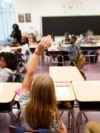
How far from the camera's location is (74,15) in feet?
31.8

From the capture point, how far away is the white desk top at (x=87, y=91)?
2459 mm

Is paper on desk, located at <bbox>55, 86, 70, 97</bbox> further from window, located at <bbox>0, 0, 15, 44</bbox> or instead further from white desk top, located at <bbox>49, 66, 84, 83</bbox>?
window, located at <bbox>0, 0, 15, 44</bbox>

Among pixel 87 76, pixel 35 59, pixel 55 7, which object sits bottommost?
pixel 87 76

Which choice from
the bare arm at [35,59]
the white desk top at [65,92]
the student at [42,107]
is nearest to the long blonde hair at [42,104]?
the student at [42,107]

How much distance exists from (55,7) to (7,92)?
7.46 m

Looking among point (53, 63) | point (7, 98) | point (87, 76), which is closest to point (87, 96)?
point (7, 98)

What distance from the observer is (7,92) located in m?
2.70

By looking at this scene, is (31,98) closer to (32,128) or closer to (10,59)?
(32,128)

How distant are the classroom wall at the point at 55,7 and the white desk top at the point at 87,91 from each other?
7.14 meters

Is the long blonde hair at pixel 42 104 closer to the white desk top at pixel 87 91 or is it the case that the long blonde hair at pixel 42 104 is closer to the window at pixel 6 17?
the white desk top at pixel 87 91

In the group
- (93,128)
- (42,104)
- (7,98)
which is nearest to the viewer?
(42,104)

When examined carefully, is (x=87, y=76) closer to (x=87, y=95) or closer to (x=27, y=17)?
(x=87, y=95)

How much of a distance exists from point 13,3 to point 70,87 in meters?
7.55

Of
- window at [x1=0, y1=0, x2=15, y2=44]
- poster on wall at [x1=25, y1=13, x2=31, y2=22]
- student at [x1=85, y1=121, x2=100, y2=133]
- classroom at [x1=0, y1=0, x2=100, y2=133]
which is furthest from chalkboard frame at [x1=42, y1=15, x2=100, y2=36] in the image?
student at [x1=85, y1=121, x2=100, y2=133]
